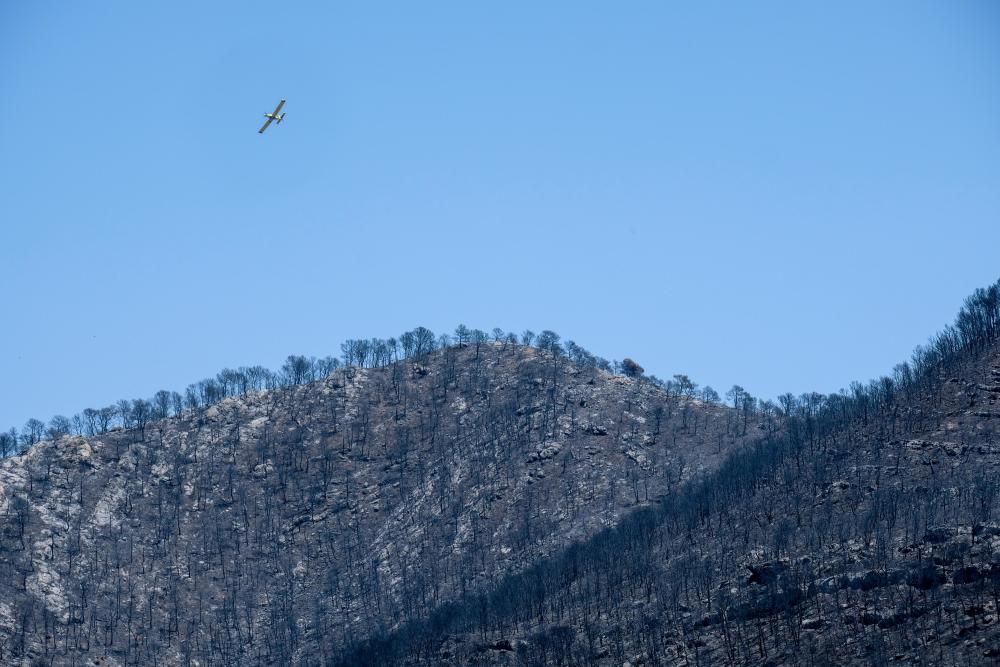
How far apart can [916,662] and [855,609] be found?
1512 cm

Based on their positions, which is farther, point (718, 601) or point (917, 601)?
point (718, 601)

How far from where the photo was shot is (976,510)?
197 meters

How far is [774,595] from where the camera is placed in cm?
18988

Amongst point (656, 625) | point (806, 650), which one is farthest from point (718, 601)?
point (806, 650)

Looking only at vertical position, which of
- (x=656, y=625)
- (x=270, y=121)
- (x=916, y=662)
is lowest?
(x=916, y=662)

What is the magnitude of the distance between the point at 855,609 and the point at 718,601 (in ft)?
69.1

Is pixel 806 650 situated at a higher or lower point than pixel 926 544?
lower

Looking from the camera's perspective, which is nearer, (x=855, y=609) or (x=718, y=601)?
(x=855, y=609)

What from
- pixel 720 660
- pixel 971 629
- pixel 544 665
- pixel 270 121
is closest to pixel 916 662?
pixel 971 629

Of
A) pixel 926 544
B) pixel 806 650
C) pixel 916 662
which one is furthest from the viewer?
pixel 926 544

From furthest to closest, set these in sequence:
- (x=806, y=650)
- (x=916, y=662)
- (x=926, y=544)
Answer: (x=926, y=544), (x=806, y=650), (x=916, y=662)

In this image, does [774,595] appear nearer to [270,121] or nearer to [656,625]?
[656,625]

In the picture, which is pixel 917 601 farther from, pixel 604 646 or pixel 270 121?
pixel 270 121

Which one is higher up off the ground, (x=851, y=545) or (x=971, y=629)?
(x=851, y=545)
